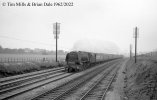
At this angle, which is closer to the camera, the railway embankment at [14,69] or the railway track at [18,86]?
the railway track at [18,86]

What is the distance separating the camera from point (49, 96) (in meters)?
13.3

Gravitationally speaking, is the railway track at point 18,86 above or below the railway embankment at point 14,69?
below

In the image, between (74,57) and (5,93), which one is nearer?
(5,93)

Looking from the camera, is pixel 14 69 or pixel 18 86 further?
pixel 14 69

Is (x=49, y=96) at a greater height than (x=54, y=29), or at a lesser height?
lesser

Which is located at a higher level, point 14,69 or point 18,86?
point 14,69

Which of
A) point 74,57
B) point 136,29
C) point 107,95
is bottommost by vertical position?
point 107,95

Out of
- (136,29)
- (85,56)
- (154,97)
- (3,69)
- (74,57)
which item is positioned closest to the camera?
(154,97)

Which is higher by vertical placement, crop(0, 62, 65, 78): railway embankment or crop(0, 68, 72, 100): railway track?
crop(0, 62, 65, 78): railway embankment

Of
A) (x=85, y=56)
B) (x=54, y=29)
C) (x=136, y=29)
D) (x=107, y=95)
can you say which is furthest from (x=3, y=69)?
(x=136, y=29)

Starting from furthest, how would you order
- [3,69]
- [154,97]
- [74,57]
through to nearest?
[74,57], [3,69], [154,97]

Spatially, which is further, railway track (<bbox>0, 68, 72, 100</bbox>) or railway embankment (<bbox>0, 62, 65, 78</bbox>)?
railway embankment (<bbox>0, 62, 65, 78</bbox>)

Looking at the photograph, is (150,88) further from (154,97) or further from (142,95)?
(154,97)

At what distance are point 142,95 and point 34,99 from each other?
7078 mm
